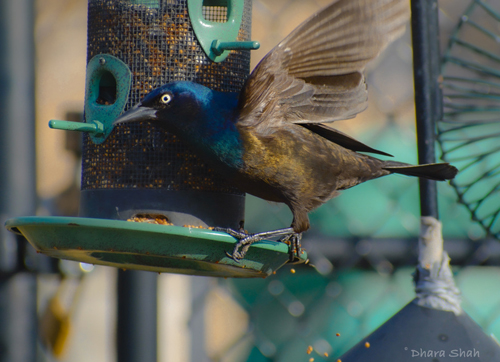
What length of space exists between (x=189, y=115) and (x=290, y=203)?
0.36 m

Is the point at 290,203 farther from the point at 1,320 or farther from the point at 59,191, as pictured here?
the point at 59,191

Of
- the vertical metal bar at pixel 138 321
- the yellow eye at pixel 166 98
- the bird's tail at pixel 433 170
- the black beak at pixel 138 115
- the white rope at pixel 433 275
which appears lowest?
the vertical metal bar at pixel 138 321

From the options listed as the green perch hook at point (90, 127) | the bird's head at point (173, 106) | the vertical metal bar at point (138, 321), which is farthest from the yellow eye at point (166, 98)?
the vertical metal bar at point (138, 321)

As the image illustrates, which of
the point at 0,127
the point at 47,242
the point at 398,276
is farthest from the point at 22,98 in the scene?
the point at 398,276

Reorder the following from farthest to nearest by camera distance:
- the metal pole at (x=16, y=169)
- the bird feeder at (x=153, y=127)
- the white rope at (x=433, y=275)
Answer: the metal pole at (x=16, y=169) → the bird feeder at (x=153, y=127) → the white rope at (x=433, y=275)

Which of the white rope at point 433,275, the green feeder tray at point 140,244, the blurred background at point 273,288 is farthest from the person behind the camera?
the blurred background at point 273,288

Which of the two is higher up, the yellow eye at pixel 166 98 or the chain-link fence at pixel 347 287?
the yellow eye at pixel 166 98

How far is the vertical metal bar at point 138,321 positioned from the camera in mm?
2098

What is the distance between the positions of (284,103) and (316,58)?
0.14 m

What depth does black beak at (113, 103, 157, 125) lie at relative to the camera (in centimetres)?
153

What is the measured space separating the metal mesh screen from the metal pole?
0.41 m

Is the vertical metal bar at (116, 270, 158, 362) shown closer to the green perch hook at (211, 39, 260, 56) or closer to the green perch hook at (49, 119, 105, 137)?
the green perch hook at (49, 119, 105, 137)

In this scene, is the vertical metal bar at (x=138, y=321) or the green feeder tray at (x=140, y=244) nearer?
the green feeder tray at (x=140, y=244)

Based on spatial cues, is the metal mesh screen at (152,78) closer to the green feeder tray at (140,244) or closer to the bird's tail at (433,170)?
the green feeder tray at (140,244)
